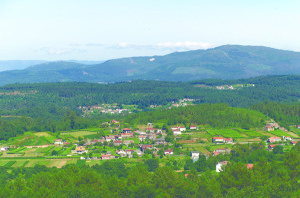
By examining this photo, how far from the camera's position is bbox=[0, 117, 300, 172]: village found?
51.9 metres

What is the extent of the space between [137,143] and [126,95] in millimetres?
71465

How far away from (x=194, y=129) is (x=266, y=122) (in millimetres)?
15725

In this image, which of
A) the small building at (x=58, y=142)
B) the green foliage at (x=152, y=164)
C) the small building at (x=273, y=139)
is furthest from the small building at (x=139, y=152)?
the small building at (x=273, y=139)

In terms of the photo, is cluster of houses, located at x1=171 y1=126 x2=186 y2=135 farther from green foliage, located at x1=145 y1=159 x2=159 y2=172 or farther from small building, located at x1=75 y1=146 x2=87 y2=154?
green foliage, located at x1=145 y1=159 x2=159 y2=172

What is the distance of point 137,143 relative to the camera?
59.7 m

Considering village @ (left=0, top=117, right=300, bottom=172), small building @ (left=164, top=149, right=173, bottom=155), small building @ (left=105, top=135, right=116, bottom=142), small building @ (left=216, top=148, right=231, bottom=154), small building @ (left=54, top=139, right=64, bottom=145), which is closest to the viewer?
village @ (left=0, top=117, right=300, bottom=172)

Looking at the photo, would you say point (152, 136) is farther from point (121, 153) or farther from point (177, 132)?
point (121, 153)

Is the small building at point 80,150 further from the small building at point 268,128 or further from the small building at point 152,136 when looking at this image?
the small building at point 268,128

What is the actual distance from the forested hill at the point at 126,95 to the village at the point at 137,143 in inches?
1260

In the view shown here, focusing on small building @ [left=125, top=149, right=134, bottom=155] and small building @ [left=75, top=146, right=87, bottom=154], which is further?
small building @ [left=75, top=146, right=87, bottom=154]

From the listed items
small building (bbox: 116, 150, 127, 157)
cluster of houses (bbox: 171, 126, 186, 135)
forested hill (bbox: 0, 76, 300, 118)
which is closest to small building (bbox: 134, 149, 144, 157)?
small building (bbox: 116, 150, 127, 157)

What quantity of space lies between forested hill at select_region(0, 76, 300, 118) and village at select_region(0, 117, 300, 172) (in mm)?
32014

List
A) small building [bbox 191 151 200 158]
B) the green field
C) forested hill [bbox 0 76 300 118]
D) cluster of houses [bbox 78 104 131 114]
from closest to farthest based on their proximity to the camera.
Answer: small building [bbox 191 151 200 158] → the green field → cluster of houses [bbox 78 104 131 114] → forested hill [bbox 0 76 300 118]

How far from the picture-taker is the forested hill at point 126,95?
108 m
